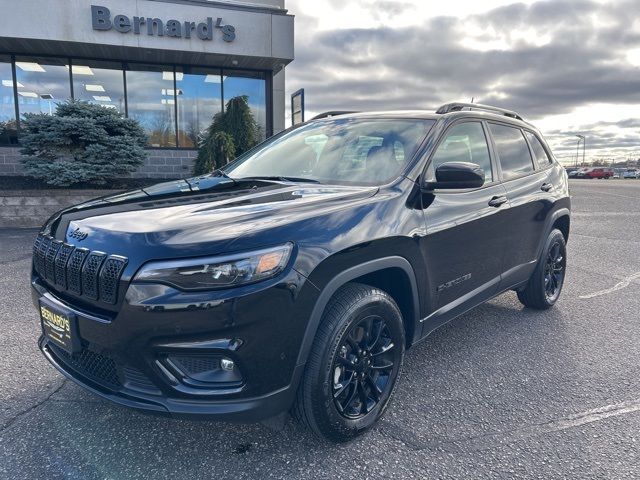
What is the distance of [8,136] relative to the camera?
13055mm

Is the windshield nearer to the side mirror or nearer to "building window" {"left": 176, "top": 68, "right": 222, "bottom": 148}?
the side mirror

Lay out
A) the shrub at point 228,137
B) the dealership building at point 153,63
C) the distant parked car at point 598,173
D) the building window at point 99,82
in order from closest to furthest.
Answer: the shrub at point 228,137, the dealership building at point 153,63, the building window at point 99,82, the distant parked car at point 598,173

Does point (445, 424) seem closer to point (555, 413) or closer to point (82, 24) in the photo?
point (555, 413)

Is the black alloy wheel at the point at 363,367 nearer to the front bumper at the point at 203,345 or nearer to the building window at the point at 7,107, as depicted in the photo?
the front bumper at the point at 203,345

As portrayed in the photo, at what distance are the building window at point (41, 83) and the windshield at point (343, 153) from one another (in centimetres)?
1208

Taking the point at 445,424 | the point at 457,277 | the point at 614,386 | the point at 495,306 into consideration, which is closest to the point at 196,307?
the point at 445,424

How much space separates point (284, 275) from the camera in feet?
6.61

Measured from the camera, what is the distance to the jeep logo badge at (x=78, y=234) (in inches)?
87.7

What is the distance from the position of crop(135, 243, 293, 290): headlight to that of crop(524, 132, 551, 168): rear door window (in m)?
3.53

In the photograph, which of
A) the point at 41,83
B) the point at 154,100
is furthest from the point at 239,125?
the point at 41,83

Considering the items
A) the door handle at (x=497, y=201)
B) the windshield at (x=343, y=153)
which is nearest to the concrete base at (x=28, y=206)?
the windshield at (x=343, y=153)

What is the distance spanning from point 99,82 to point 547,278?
13.3 m

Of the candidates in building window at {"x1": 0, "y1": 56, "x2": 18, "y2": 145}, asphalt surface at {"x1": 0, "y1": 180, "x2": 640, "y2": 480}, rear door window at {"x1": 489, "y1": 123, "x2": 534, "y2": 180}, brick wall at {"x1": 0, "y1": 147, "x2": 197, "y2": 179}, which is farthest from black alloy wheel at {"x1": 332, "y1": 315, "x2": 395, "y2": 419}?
building window at {"x1": 0, "y1": 56, "x2": 18, "y2": 145}

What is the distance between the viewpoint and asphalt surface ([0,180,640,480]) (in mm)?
2299
